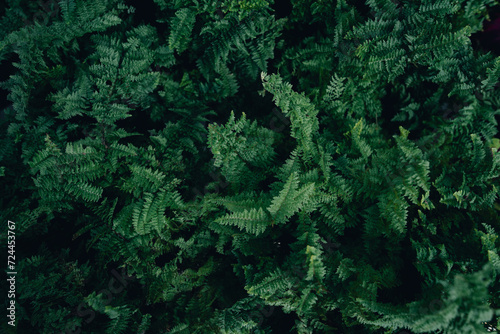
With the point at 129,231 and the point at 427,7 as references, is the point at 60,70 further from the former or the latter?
the point at 427,7

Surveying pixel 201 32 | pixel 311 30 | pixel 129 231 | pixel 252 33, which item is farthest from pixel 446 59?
pixel 129 231

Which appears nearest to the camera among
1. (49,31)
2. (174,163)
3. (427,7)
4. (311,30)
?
(427,7)

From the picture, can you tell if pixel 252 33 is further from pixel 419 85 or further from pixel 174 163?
pixel 419 85

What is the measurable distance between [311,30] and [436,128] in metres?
1.99

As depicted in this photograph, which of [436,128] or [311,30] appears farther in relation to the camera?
[311,30]

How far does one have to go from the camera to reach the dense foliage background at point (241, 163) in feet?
10.7

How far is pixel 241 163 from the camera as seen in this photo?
362 centimetres

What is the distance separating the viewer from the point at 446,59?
3.44 meters

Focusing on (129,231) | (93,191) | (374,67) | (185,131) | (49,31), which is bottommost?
(129,231)

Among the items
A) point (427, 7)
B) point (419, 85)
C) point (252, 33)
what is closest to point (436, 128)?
point (419, 85)

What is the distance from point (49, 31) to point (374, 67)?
3.69 meters

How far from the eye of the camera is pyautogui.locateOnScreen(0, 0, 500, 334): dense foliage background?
128 inches

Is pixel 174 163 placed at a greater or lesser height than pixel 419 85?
lesser

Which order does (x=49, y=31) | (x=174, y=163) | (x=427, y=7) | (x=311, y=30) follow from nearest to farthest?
(x=427, y=7)
(x=49, y=31)
(x=174, y=163)
(x=311, y=30)
